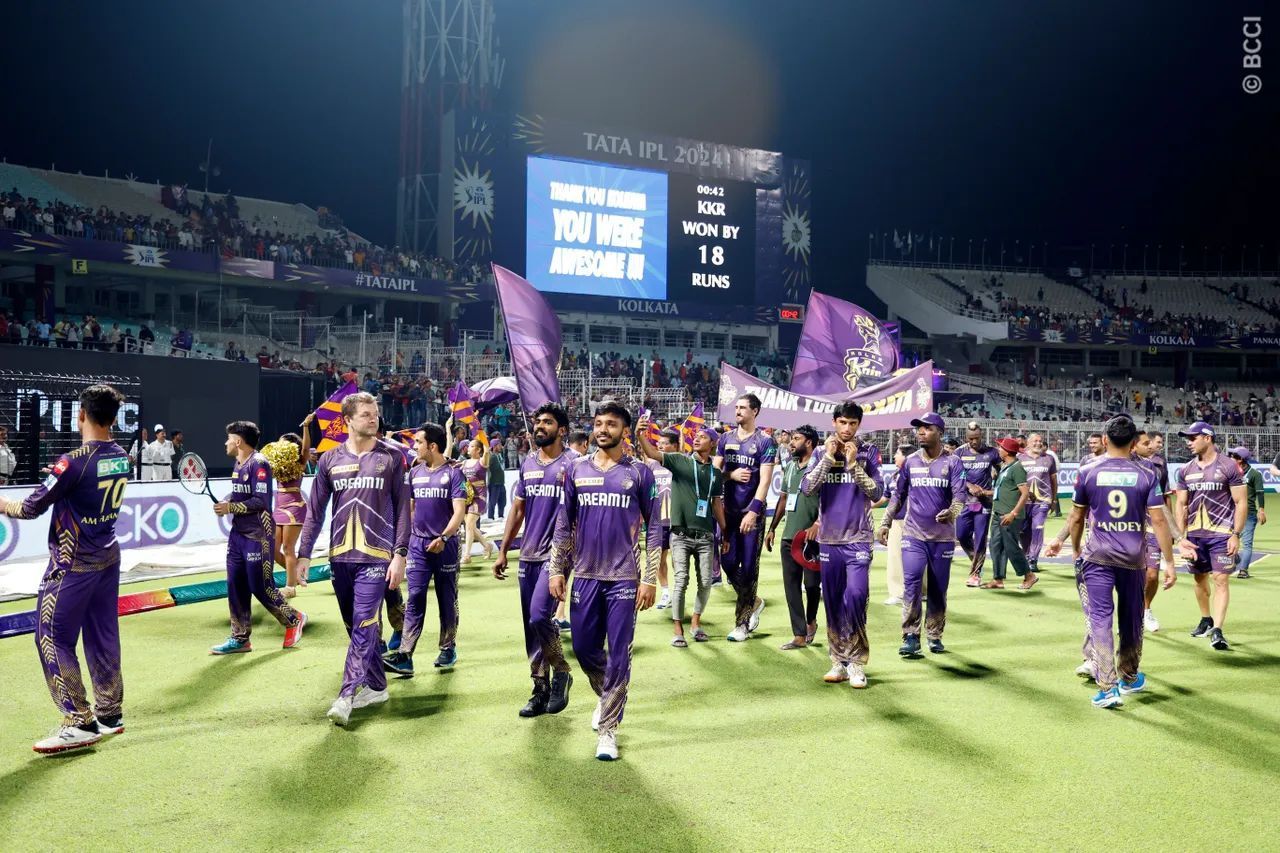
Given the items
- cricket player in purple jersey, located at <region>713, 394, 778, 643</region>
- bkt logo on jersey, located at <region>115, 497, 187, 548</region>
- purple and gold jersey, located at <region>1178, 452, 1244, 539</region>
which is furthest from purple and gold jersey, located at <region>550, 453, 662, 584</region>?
bkt logo on jersey, located at <region>115, 497, 187, 548</region>

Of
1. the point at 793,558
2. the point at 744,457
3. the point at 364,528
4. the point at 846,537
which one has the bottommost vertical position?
the point at 793,558

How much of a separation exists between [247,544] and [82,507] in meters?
2.90

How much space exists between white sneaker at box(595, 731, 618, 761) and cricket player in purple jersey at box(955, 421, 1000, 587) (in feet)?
28.2

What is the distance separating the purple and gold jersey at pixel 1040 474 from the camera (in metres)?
14.6

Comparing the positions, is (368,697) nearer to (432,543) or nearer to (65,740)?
(432,543)

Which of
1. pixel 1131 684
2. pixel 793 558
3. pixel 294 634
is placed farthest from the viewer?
pixel 294 634

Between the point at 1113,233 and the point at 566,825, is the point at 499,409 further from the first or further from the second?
the point at 1113,233

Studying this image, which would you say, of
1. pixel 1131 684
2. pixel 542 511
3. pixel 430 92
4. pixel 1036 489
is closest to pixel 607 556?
pixel 542 511

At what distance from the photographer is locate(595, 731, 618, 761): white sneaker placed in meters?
5.99

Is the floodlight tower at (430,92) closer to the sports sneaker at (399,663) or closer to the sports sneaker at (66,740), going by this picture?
the sports sneaker at (399,663)

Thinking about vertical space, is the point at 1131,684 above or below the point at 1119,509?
below

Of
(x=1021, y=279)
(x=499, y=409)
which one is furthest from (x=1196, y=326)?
(x=499, y=409)

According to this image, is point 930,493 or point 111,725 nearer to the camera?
point 111,725

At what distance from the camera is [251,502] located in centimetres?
901
